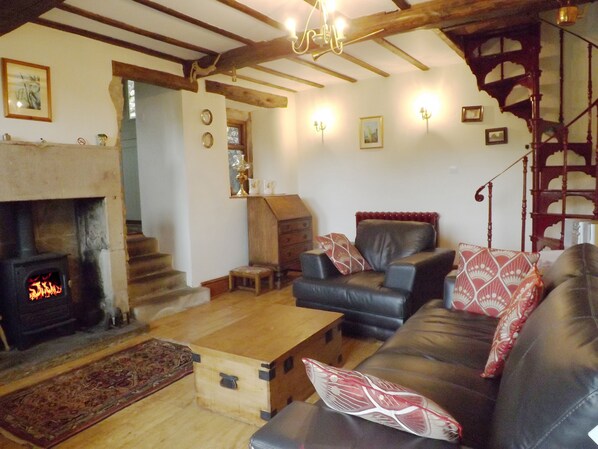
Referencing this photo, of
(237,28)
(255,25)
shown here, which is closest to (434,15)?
(255,25)

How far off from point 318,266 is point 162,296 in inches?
68.4

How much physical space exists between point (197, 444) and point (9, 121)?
8.80ft

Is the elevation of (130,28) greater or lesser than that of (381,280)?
greater

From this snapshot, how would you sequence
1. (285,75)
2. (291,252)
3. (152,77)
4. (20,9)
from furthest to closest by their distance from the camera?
1. (291,252)
2. (285,75)
3. (152,77)
4. (20,9)

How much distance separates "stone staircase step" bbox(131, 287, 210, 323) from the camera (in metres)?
3.87

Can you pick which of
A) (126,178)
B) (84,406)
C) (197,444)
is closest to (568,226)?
(197,444)

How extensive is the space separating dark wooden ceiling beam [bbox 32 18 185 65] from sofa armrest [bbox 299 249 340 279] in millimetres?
2486

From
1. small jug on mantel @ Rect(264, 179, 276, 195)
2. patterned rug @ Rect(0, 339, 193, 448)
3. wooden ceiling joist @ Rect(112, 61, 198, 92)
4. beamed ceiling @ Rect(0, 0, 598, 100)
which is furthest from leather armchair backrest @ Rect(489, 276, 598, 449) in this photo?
small jug on mantel @ Rect(264, 179, 276, 195)

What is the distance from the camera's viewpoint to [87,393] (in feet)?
8.28

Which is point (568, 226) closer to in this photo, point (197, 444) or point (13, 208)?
point (197, 444)

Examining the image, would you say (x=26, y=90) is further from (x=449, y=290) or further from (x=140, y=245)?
(x=449, y=290)

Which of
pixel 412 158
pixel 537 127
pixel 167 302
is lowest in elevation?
pixel 167 302

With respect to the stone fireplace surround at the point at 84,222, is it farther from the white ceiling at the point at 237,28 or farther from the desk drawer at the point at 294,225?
the desk drawer at the point at 294,225

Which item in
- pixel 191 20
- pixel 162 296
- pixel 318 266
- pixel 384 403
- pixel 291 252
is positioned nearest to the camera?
pixel 384 403
